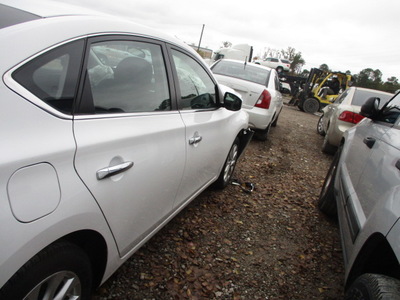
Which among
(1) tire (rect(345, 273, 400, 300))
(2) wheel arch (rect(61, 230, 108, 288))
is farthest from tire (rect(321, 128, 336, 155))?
(2) wheel arch (rect(61, 230, 108, 288))

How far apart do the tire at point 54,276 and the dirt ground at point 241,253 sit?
659 mm

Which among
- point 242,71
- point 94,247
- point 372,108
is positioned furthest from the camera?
point 242,71

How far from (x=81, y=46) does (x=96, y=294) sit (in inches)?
62.9

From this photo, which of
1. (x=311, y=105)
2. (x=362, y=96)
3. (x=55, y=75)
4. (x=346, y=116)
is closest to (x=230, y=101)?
(x=55, y=75)

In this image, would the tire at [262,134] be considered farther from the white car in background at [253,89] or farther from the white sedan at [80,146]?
the white sedan at [80,146]

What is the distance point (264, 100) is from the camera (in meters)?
5.81

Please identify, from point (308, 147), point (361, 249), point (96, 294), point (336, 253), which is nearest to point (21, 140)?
point (96, 294)

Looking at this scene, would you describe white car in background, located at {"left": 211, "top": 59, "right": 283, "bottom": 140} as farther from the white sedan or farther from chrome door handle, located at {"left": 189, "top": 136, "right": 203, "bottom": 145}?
the white sedan

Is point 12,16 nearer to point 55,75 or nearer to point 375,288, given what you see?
point 55,75

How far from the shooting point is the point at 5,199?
100cm

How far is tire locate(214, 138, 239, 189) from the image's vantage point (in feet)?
12.0

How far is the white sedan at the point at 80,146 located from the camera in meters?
1.09

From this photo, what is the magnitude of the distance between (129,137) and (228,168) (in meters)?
2.36

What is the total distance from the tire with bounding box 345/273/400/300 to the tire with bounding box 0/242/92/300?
1.31 m
